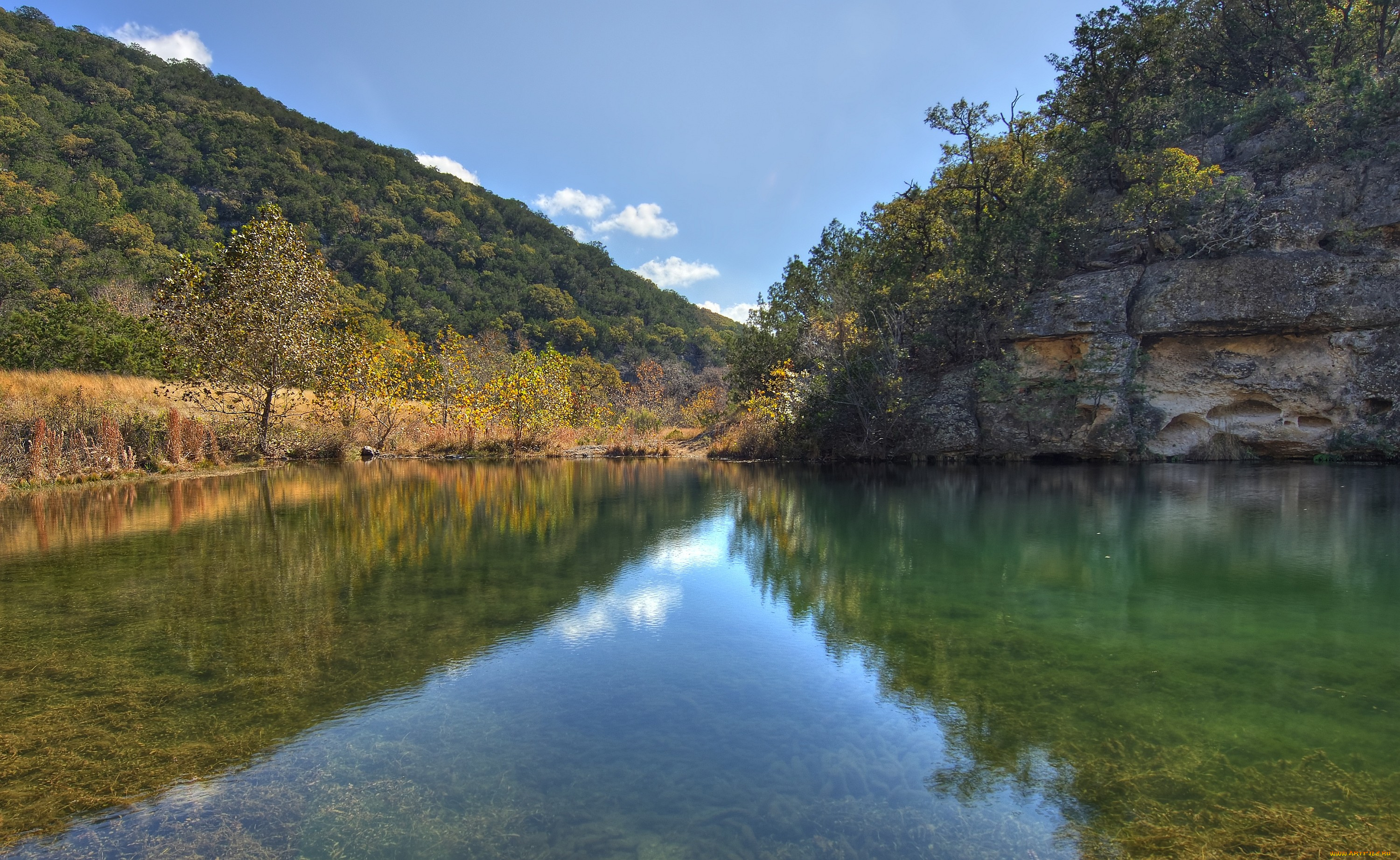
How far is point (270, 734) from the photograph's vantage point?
11.1ft

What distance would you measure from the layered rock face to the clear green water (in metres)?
12.5

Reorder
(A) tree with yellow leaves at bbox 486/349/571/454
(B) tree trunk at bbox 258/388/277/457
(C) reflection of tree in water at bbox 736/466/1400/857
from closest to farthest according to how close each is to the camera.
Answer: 1. (C) reflection of tree in water at bbox 736/466/1400/857
2. (B) tree trunk at bbox 258/388/277/457
3. (A) tree with yellow leaves at bbox 486/349/571/454

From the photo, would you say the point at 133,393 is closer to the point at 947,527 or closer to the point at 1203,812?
the point at 947,527

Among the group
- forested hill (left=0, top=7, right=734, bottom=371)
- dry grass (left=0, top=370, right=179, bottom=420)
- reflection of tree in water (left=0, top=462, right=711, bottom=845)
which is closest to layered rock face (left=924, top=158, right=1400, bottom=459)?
reflection of tree in water (left=0, top=462, right=711, bottom=845)

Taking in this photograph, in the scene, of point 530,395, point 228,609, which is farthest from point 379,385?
point 228,609

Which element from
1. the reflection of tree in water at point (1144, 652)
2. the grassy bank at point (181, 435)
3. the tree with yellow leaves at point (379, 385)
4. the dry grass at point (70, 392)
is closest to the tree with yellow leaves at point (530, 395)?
the grassy bank at point (181, 435)

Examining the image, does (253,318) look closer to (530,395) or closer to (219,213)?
(530,395)

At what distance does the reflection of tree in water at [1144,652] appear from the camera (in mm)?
2781

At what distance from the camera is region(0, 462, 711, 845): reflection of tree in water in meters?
3.28

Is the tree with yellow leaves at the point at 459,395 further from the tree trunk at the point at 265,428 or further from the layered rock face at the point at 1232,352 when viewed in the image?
the layered rock face at the point at 1232,352

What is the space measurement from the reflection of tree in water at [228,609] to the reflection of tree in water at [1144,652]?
2.70 meters

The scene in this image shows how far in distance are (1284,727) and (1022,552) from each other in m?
4.48

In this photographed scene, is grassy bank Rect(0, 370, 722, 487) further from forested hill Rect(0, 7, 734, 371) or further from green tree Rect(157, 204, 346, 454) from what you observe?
forested hill Rect(0, 7, 734, 371)

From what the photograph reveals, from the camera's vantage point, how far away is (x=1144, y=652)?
454 cm
